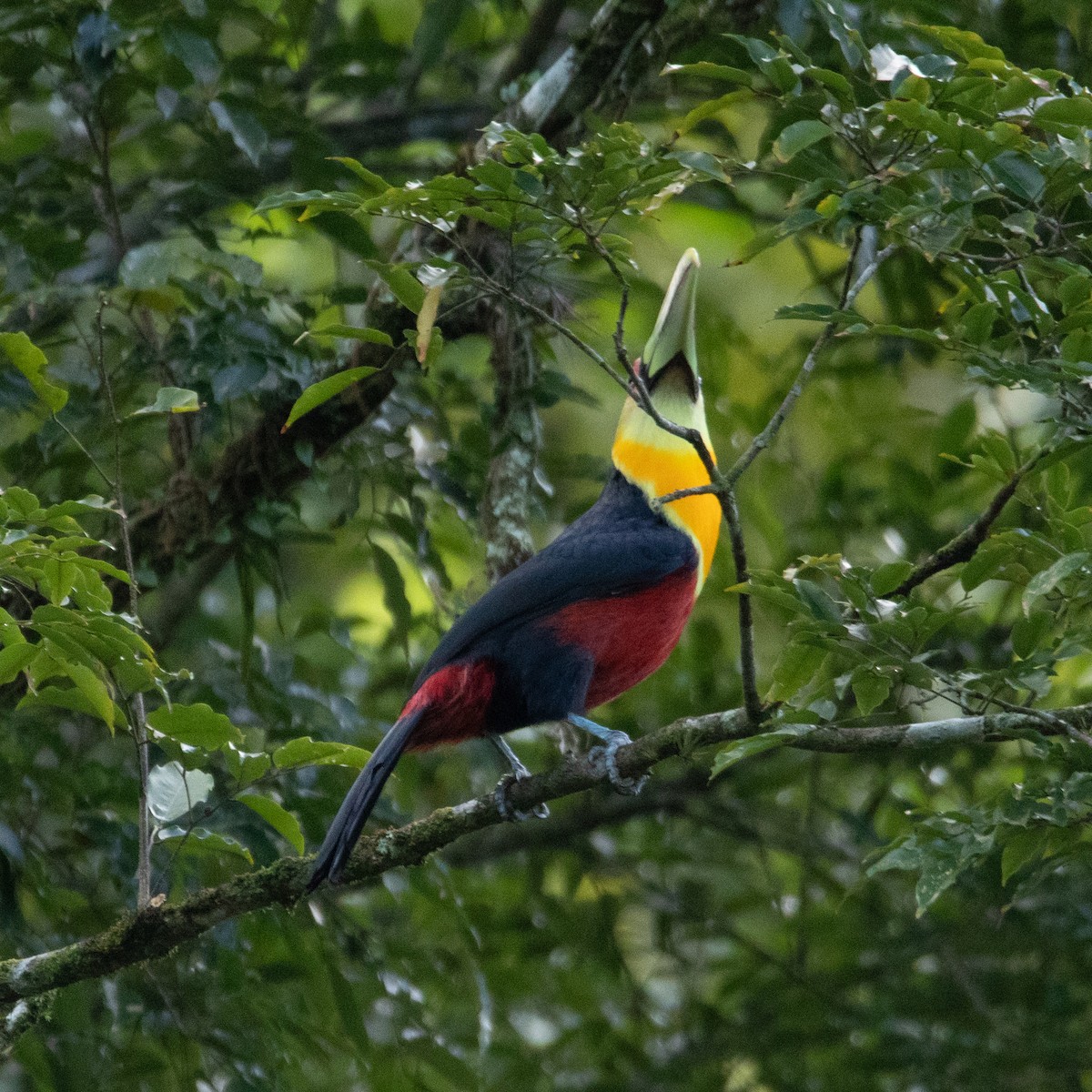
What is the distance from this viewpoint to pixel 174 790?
277 centimetres

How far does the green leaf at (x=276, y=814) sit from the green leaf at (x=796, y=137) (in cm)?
141

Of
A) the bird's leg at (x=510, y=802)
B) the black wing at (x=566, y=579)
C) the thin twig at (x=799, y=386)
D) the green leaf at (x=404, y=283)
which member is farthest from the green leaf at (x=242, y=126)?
the thin twig at (x=799, y=386)

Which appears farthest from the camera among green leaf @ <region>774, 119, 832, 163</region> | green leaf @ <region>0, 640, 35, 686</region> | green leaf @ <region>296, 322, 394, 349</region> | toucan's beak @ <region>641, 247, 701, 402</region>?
toucan's beak @ <region>641, 247, 701, 402</region>

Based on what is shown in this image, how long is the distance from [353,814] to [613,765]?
519mm

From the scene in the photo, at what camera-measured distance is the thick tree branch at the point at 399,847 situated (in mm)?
2480

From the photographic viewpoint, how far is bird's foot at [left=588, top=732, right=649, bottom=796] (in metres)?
2.84

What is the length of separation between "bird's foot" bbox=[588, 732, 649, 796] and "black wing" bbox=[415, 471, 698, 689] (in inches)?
19.5

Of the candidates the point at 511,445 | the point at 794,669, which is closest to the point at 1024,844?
the point at 794,669

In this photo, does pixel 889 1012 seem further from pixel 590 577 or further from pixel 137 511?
pixel 137 511

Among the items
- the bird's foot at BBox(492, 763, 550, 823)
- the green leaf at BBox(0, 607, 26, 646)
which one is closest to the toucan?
the bird's foot at BBox(492, 763, 550, 823)

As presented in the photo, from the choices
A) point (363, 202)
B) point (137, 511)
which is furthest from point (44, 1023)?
point (363, 202)

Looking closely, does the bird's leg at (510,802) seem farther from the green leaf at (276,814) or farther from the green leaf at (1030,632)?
the green leaf at (1030,632)

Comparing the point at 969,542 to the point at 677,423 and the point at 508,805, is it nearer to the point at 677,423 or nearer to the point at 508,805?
the point at 508,805

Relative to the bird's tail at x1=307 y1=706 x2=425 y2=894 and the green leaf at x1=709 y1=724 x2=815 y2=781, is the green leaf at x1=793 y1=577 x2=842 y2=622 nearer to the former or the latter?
the green leaf at x1=709 y1=724 x2=815 y2=781
